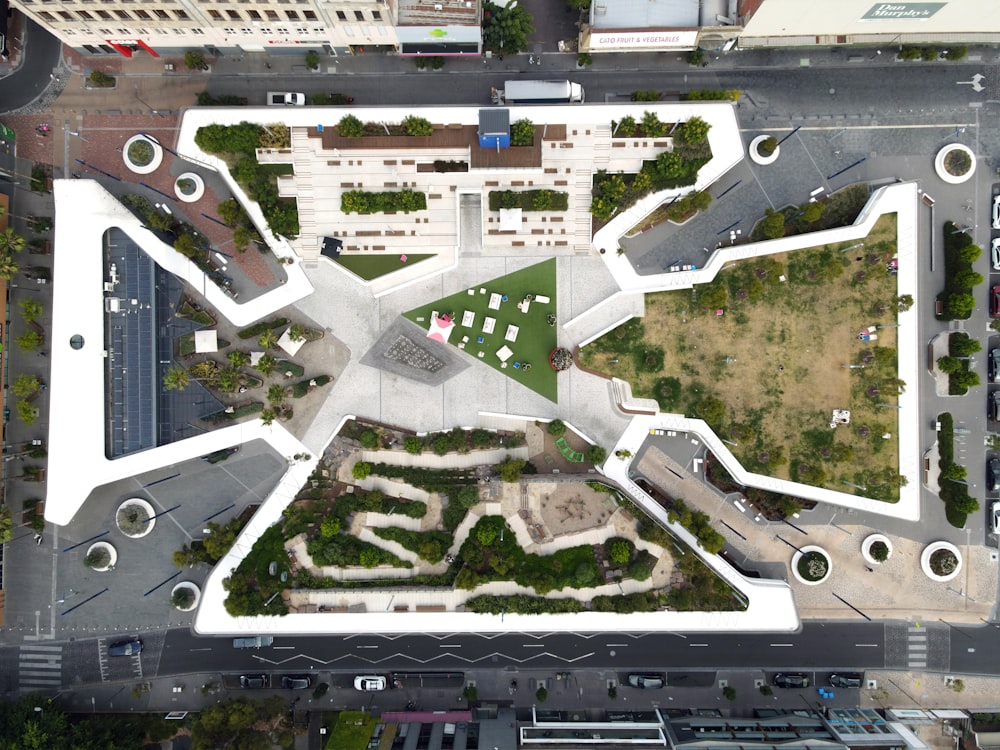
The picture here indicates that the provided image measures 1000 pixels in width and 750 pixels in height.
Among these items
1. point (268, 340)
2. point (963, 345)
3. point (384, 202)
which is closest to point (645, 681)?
point (963, 345)

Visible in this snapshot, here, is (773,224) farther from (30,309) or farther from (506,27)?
(30,309)

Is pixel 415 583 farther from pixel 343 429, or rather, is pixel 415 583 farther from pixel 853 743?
pixel 853 743

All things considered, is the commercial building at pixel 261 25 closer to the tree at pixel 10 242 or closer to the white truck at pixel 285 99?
the white truck at pixel 285 99

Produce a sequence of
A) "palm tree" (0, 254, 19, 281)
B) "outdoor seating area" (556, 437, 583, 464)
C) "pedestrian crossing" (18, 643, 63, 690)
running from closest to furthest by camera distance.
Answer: "palm tree" (0, 254, 19, 281) < "outdoor seating area" (556, 437, 583, 464) < "pedestrian crossing" (18, 643, 63, 690)

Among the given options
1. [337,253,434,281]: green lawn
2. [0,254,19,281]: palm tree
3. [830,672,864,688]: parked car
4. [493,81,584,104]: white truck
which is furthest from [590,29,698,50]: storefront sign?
[830,672,864,688]: parked car

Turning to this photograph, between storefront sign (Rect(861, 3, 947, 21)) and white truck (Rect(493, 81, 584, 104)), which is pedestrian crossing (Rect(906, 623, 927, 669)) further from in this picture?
white truck (Rect(493, 81, 584, 104))
